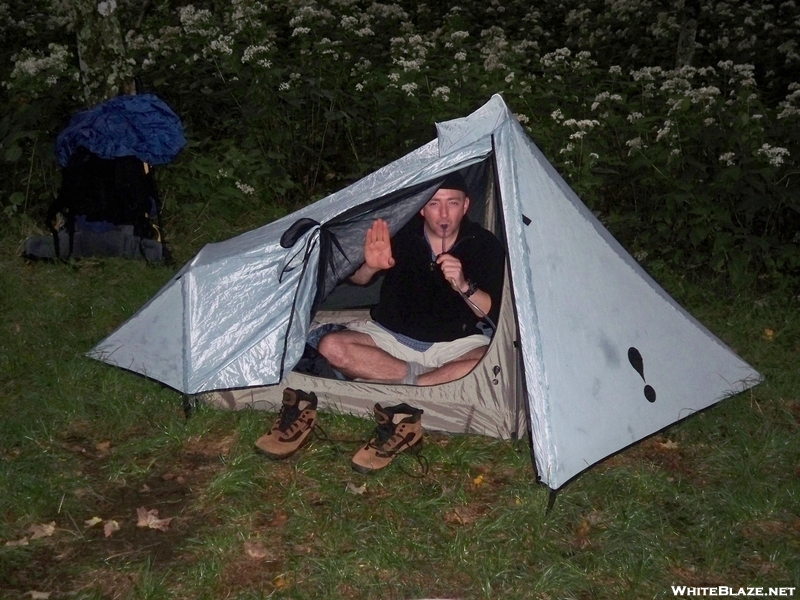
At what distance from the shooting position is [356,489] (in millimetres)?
3453

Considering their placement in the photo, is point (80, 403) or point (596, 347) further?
point (80, 403)

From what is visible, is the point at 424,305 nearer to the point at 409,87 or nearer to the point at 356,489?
the point at 356,489

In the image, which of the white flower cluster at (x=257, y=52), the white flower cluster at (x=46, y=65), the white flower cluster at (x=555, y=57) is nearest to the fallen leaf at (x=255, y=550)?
the white flower cluster at (x=257, y=52)

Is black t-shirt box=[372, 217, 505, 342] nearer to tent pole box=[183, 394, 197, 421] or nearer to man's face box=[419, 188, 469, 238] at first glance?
man's face box=[419, 188, 469, 238]

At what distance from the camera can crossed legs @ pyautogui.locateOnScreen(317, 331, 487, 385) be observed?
394 centimetres

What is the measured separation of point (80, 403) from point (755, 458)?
3114mm

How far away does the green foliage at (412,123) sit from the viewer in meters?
5.48

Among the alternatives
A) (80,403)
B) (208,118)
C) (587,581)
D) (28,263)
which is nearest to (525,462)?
(587,581)

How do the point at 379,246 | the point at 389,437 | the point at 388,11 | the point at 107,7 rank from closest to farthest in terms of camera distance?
the point at 389,437 → the point at 379,246 → the point at 107,7 → the point at 388,11

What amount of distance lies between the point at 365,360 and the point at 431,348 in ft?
1.05

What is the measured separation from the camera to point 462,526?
324 centimetres

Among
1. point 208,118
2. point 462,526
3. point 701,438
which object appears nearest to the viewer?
point 462,526

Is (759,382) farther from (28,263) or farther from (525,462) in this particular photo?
(28,263)

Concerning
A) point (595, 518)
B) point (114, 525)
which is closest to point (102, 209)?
point (114, 525)
